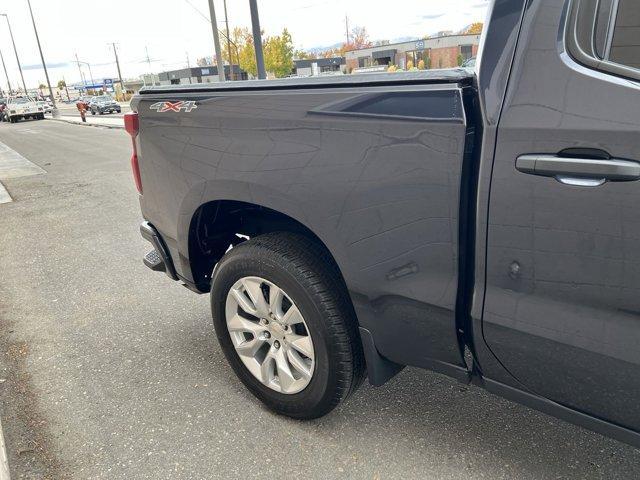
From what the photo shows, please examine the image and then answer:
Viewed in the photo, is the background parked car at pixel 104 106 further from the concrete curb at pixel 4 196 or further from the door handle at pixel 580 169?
the door handle at pixel 580 169

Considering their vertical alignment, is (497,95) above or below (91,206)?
above

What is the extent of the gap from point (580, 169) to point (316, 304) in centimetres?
111

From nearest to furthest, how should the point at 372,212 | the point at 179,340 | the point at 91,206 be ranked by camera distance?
1. the point at 372,212
2. the point at 179,340
3. the point at 91,206

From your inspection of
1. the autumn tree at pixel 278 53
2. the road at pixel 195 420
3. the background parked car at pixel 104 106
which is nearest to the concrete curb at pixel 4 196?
the road at pixel 195 420

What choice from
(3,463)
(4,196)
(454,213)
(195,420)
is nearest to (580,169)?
(454,213)

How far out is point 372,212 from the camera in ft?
5.87

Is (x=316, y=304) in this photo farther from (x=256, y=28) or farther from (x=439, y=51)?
(x=256, y=28)

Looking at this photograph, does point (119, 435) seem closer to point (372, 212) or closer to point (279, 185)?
point (279, 185)

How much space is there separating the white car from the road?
39.5 meters

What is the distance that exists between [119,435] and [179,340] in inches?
36.7

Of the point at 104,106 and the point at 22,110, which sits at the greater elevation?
the point at 22,110

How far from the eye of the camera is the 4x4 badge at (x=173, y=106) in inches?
93.7

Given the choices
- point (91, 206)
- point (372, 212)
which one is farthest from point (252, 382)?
point (91, 206)

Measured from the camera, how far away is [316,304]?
2.08 m
